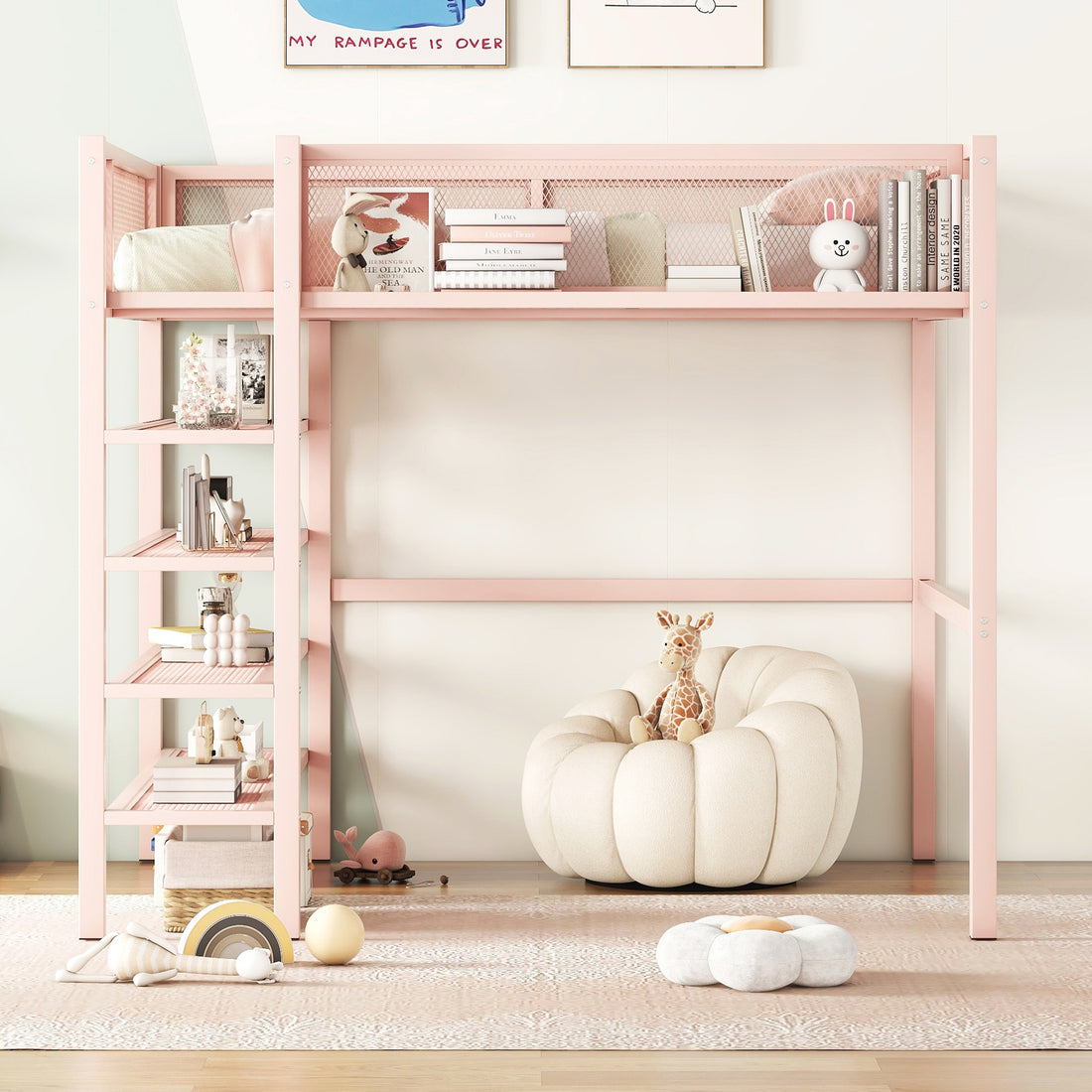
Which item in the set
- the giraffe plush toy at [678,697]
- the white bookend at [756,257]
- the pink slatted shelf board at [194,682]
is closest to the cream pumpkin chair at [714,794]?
the giraffe plush toy at [678,697]

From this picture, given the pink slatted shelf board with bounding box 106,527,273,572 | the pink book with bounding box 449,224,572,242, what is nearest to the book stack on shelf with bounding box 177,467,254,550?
the pink slatted shelf board with bounding box 106,527,273,572

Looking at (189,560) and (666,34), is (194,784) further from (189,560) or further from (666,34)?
(666,34)

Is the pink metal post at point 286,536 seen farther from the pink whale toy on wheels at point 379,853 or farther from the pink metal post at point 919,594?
the pink metal post at point 919,594

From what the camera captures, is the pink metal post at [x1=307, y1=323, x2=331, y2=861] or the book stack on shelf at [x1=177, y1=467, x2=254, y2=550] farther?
the pink metal post at [x1=307, y1=323, x2=331, y2=861]

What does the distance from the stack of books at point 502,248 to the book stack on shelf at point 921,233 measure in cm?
66

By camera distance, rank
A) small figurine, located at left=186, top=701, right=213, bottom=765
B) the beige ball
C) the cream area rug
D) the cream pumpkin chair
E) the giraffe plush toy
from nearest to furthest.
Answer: the cream area rug
the beige ball
small figurine, located at left=186, top=701, right=213, bottom=765
the cream pumpkin chair
the giraffe plush toy

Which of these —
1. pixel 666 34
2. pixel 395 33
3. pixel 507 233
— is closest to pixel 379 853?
pixel 507 233

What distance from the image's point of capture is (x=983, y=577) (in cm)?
267

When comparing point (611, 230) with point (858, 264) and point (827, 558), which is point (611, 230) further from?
point (827, 558)

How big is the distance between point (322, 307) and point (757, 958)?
153 centimetres

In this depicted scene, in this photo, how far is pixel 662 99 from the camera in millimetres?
3277

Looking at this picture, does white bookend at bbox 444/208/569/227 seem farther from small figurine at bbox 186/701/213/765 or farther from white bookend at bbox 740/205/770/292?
small figurine at bbox 186/701/213/765

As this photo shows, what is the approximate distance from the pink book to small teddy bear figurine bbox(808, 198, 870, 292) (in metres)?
0.54

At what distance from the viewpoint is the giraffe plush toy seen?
301 cm
